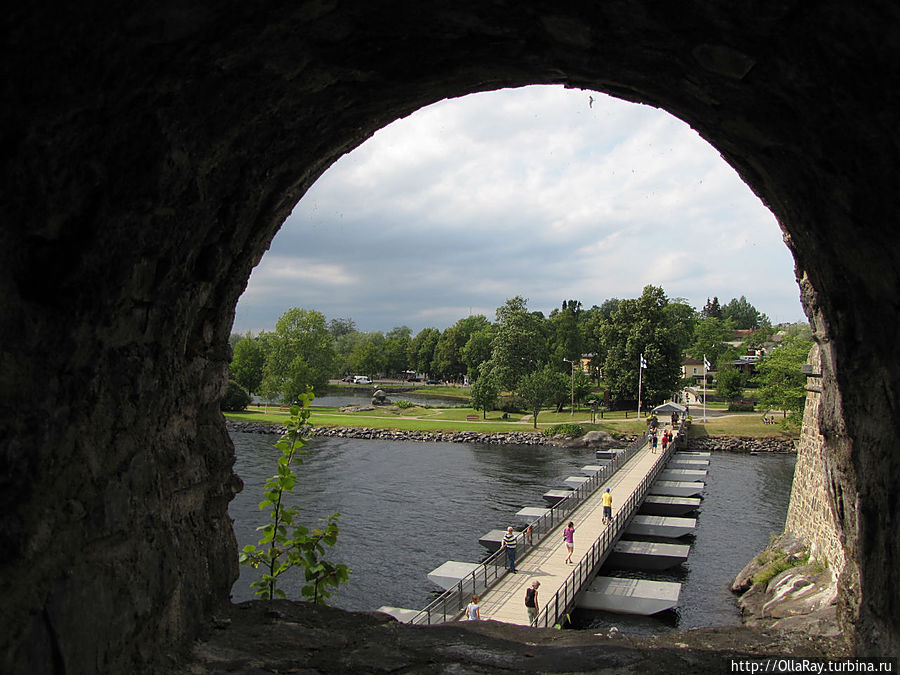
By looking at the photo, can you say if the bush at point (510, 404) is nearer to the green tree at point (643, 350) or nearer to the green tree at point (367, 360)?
the green tree at point (643, 350)

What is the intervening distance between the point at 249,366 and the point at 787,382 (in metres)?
51.2

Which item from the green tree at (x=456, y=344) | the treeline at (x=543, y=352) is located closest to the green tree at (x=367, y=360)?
the green tree at (x=456, y=344)

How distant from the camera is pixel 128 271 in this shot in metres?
3.46

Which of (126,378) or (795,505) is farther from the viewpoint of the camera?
(795,505)

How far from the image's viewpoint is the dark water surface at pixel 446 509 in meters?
18.9

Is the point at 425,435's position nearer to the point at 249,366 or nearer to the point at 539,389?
the point at 539,389

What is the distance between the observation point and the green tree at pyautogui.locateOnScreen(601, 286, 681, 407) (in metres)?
57.5

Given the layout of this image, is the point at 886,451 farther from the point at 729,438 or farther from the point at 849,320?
the point at 729,438

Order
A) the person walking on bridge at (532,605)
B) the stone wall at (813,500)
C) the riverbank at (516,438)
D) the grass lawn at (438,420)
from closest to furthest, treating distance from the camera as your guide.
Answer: the stone wall at (813,500) → the person walking on bridge at (532,605) → the riverbank at (516,438) → the grass lawn at (438,420)

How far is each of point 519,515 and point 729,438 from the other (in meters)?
27.6

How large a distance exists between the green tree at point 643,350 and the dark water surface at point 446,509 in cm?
1493

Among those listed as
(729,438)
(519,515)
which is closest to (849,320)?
(519,515)

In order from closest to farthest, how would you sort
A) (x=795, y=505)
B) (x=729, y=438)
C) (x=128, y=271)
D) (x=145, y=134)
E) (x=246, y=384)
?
(x=145, y=134), (x=128, y=271), (x=795, y=505), (x=729, y=438), (x=246, y=384)

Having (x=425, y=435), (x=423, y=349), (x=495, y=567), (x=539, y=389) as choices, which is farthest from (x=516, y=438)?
(x=423, y=349)
